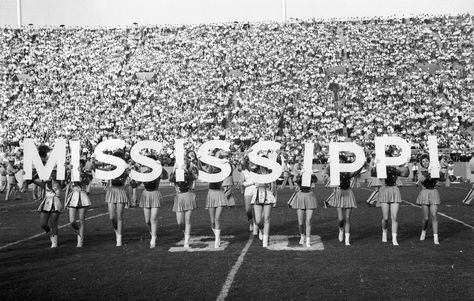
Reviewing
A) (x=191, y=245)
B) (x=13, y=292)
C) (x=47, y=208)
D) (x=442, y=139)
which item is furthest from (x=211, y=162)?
(x=442, y=139)

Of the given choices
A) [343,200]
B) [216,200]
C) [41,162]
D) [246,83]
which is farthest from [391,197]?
[246,83]

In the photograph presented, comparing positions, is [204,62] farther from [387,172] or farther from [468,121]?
[387,172]

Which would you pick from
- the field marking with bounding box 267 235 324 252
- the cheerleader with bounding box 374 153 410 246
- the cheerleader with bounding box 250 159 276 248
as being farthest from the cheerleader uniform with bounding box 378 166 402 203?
the cheerleader with bounding box 250 159 276 248

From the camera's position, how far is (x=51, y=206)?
38.4ft

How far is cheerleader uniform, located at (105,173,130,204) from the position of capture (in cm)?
1195

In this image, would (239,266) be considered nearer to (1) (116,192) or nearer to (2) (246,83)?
(1) (116,192)

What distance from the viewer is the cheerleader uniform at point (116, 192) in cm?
1195

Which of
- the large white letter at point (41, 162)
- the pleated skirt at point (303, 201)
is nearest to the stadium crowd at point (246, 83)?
the pleated skirt at point (303, 201)

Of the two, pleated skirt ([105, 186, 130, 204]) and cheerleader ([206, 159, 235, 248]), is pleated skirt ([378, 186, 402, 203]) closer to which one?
cheerleader ([206, 159, 235, 248])

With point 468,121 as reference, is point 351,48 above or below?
above

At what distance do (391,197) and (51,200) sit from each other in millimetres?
6121

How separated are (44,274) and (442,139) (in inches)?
1180

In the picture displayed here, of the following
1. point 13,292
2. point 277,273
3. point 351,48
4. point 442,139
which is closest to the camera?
point 13,292

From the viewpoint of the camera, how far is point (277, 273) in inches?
361
